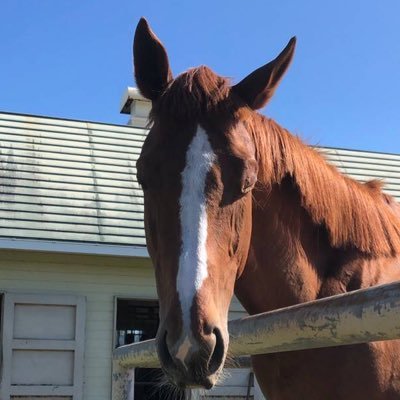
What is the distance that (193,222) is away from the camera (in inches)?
71.9

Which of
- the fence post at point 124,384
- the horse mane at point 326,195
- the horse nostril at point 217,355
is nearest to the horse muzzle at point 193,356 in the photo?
the horse nostril at point 217,355

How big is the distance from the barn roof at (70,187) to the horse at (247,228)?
188 inches

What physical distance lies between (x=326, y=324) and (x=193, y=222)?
1.59 feet

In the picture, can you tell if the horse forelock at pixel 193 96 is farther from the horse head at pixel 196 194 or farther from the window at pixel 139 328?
the window at pixel 139 328

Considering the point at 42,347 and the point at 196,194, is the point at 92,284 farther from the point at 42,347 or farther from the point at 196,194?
the point at 196,194

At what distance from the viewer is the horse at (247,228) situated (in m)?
1.72

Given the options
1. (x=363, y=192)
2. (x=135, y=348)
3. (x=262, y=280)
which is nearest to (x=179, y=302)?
(x=262, y=280)

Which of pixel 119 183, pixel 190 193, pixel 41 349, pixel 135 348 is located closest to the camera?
pixel 190 193

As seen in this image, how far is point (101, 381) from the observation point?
22.6 feet

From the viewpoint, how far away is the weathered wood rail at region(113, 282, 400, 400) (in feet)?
4.40

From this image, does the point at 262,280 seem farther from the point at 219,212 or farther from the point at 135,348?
the point at 135,348

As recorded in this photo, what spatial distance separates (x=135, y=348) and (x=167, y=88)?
57.9 inches

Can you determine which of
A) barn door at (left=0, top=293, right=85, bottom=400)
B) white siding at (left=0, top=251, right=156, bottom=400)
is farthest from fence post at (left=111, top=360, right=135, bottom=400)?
white siding at (left=0, top=251, right=156, bottom=400)

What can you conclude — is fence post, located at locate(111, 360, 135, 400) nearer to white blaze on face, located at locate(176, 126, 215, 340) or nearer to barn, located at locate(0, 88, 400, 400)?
white blaze on face, located at locate(176, 126, 215, 340)
